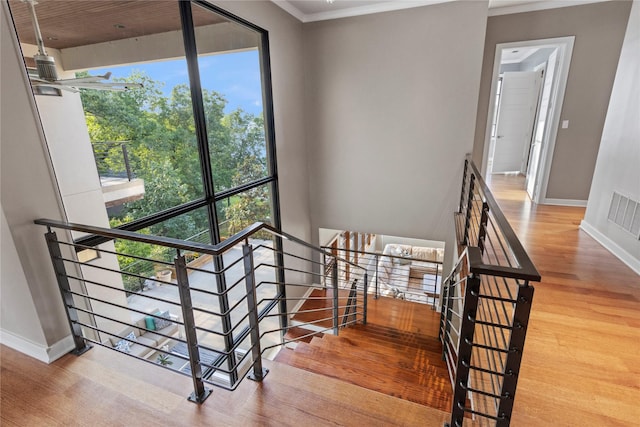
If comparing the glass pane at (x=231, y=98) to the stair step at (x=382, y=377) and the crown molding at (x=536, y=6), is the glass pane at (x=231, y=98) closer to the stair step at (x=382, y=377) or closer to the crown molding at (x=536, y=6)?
the stair step at (x=382, y=377)

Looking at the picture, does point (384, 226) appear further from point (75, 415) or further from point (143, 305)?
point (75, 415)

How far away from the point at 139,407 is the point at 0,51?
180 centimetres

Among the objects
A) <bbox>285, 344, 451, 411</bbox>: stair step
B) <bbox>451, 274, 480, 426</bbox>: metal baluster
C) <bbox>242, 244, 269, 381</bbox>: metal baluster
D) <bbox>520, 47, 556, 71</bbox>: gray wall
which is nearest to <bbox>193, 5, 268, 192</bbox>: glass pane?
<bbox>242, 244, 269, 381</bbox>: metal baluster

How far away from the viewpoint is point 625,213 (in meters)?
2.78

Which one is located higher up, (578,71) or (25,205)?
(578,71)

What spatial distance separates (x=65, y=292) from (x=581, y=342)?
10.2 ft

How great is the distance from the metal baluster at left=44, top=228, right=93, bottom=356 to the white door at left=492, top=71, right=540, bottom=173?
23.7ft

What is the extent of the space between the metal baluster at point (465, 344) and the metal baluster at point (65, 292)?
2.01 m

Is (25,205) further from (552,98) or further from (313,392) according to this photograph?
(552,98)

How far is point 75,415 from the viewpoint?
1.46m

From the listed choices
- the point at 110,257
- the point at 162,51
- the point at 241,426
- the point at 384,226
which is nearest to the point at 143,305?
the point at 110,257

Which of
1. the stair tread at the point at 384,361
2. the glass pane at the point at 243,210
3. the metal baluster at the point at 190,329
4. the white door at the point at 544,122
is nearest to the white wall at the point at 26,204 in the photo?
the metal baluster at the point at 190,329

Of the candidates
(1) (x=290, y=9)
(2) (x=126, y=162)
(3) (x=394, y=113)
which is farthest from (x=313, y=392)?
(1) (x=290, y=9)

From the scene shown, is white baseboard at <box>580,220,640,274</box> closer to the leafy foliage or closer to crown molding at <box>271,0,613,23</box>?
Result: crown molding at <box>271,0,613,23</box>
